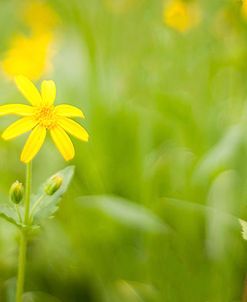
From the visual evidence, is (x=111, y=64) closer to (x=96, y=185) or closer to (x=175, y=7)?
(x=175, y=7)

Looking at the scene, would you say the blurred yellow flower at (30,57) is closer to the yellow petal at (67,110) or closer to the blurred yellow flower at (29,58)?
the blurred yellow flower at (29,58)

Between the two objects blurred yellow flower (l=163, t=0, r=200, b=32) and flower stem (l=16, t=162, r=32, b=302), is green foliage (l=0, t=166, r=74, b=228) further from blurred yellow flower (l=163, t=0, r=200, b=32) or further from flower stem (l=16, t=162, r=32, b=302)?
blurred yellow flower (l=163, t=0, r=200, b=32)

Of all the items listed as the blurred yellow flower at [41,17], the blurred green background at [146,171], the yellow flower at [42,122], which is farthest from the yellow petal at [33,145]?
the blurred yellow flower at [41,17]

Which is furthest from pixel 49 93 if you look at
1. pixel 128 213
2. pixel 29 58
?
pixel 29 58

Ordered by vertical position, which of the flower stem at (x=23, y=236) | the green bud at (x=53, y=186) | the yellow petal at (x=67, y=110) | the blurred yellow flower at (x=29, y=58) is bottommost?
the flower stem at (x=23, y=236)

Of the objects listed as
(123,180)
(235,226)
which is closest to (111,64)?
(123,180)

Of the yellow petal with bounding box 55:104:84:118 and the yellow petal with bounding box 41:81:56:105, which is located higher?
the yellow petal with bounding box 41:81:56:105

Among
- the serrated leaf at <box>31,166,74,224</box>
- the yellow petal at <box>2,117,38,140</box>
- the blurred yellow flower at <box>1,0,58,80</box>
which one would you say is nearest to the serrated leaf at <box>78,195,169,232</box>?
the serrated leaf at <box>31,166,74,224</box>
